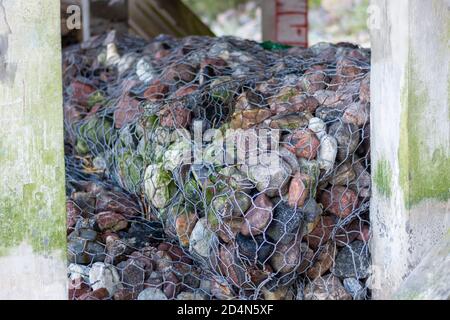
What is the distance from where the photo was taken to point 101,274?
3957mm

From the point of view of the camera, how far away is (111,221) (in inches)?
172

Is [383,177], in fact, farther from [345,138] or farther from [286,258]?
[286,258]

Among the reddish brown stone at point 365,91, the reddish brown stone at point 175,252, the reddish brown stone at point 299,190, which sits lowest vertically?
the reddish brown stone at point 175,252

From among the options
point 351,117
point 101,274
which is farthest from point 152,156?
point 351,117

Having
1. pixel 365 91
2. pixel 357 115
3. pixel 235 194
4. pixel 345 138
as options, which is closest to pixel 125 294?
pixel 235 194

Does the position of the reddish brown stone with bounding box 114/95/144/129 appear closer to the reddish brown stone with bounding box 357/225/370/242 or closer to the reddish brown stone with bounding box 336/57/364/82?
the reddish brown stone with bounding box 336/57/364/82

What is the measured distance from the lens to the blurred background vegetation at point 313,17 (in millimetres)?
15883

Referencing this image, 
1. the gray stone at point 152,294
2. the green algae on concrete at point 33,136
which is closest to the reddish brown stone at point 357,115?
the gray stone at point 152,294

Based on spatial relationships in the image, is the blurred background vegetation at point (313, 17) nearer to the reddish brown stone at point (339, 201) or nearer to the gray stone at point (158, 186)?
the gray stone at point (158, 186)

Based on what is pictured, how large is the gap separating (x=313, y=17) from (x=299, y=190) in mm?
13319

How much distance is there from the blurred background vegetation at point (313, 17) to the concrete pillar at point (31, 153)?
12.6 meters

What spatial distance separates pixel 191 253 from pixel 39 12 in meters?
1.55

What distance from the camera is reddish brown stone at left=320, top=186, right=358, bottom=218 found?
3.98 metres

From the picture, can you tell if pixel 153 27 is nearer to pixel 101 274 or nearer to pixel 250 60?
pixel 250 60
